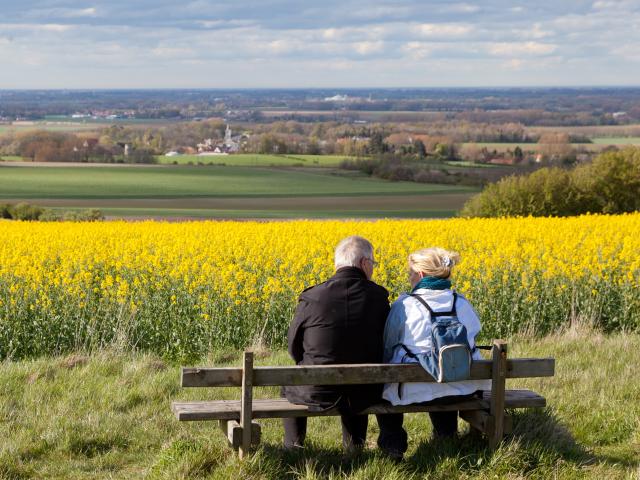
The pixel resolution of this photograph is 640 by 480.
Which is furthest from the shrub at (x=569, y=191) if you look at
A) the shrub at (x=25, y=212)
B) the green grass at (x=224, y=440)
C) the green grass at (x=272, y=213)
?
the green grass at (x=224, y=440)

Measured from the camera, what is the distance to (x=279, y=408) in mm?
4961

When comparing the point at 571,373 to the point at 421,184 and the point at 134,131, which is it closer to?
the point at 421,184

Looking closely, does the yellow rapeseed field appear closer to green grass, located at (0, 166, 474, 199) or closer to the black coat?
the black coat

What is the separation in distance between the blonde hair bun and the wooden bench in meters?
0.51

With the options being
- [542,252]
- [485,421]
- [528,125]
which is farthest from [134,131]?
[485,421]

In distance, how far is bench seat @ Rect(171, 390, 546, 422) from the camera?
4.84 m

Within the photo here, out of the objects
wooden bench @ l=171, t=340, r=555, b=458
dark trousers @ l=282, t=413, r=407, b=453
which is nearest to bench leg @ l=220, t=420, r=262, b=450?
wooden bench @ l=171, t=340, r=555, b=458

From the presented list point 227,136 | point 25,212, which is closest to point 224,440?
point 25,212

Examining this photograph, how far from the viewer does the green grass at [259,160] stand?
81.8 m

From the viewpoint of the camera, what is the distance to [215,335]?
392 inches

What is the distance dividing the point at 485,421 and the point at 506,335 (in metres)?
5.50

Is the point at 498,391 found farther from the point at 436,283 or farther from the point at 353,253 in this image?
the point at 353,253

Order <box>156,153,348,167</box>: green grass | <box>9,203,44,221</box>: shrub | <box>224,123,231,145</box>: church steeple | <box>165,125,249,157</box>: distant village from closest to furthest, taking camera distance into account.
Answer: <box>9,203,44,221</box>: shrub < <box>156,153,348,167</box>: green grass < <box>165,125,249,157</box>: distant village < <box>224,123,231,145</box>: church steeple

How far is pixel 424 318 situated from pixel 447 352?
0.28m
